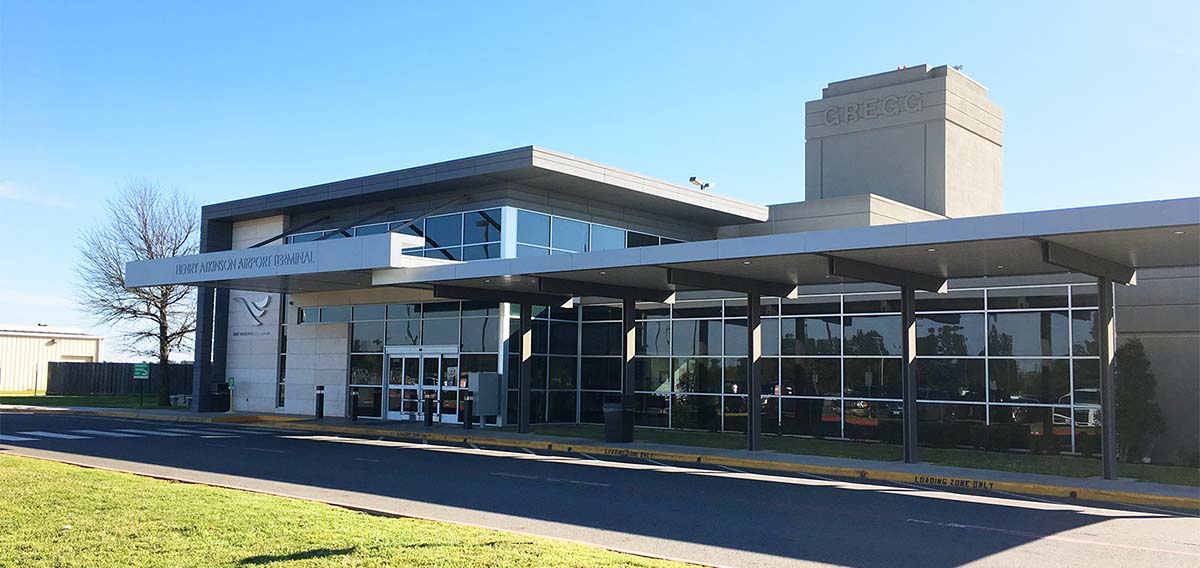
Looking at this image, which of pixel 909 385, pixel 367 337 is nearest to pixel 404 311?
pixel 367 337

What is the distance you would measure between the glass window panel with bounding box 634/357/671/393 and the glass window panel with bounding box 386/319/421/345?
704 centimetres

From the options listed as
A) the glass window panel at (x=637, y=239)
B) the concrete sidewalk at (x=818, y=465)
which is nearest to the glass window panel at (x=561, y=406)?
the concrete sidewalk at (x=818, y=465)

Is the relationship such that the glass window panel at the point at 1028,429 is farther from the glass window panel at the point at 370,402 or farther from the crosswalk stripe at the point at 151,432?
the crosswalk stripe at the point at 151,432

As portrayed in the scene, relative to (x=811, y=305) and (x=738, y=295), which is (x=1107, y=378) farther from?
(x=738, y=295)

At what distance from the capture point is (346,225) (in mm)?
32906

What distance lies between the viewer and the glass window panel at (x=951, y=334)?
78.3ft

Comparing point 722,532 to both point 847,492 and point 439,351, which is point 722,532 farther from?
point 439,351

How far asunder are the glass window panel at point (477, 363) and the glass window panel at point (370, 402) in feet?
12.6

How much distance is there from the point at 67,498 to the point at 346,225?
2170 cm

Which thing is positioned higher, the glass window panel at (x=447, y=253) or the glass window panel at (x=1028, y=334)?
the glass window panel at (x=447, y=253)

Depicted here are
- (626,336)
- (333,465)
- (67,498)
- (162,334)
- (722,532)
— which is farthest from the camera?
(162,334)

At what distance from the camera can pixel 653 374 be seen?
30.4 meters

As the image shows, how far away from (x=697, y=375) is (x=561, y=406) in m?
4.67

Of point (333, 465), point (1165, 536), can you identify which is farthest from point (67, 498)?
point (1165, 536)
